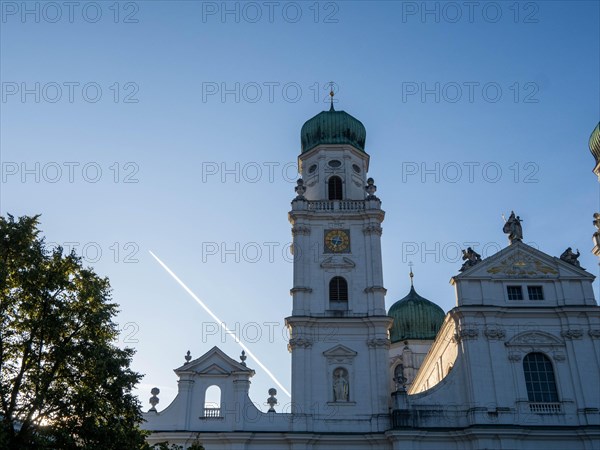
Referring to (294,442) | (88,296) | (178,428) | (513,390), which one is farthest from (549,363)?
(88,296)

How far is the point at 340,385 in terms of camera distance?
3588 cm

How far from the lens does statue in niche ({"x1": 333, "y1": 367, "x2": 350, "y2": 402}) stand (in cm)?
3559

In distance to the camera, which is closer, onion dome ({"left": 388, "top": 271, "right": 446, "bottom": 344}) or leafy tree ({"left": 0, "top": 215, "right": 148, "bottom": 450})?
leafy tree ({"left": 0, "top": 215, "right": 148, "bottom": 450})

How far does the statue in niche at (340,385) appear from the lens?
3559 cm

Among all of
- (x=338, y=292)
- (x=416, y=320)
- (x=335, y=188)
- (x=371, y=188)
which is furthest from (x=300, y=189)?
(x=416, y=320)

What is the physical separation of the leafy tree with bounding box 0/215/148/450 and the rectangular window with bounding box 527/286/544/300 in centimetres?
2388

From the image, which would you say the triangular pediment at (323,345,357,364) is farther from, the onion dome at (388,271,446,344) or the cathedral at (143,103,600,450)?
the onion dome at (388,271,446,344)

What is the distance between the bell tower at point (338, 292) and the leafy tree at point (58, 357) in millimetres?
16098

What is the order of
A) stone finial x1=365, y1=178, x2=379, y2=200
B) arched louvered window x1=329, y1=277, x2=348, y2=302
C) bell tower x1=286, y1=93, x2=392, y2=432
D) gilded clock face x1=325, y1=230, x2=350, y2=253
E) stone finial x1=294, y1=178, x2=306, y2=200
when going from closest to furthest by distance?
bell tower x1=286, y1=93, x2=392, y2=432
arched louvered window x1=329, y1=277, x2=348, y2=302
gilded clock face x1=325, y1=230, x2=350, y2=253
stone finial x1=294, y1=178, x2=306, y2=200
stone finial x1=365, y1=178, x2=379, y2=200

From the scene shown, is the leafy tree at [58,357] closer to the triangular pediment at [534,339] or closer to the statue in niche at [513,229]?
the triangular pediment at [534,339]

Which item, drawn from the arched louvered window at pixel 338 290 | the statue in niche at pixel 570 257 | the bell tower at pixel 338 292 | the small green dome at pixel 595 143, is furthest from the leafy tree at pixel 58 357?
the small green dome at pixel 595 143

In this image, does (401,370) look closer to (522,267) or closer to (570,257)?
(522,267)

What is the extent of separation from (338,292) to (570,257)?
13.1 metres

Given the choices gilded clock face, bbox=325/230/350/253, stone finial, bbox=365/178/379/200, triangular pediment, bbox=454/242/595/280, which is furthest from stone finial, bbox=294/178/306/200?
triangular pediment, bbox=454/242/595/280
